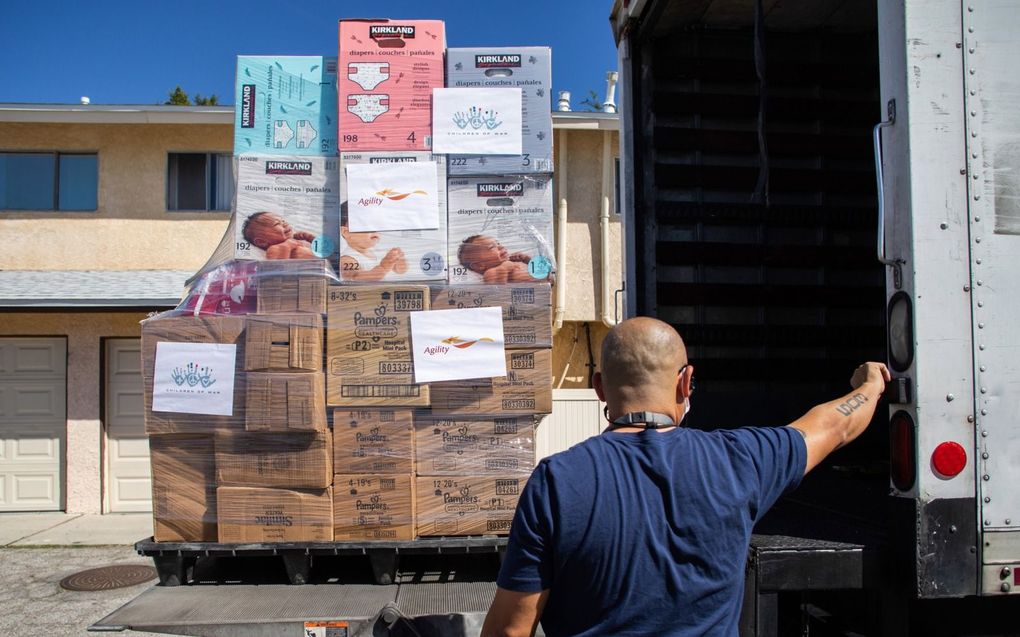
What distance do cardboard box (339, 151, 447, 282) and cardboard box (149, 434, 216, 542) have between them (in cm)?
98

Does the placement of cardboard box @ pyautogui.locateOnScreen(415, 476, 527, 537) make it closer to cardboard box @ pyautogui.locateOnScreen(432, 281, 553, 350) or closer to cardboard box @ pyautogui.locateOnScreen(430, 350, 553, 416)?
cardboard box @ pyautogui.locateOnScreen(430, 350, 553, 416)

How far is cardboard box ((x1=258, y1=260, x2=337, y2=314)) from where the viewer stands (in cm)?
320

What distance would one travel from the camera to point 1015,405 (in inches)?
80.7

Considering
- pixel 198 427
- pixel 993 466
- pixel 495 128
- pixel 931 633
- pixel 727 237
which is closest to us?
pixel 993 466

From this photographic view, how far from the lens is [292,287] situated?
323 centimetres

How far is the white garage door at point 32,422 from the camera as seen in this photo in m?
9.64

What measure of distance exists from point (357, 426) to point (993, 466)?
7.45 ft

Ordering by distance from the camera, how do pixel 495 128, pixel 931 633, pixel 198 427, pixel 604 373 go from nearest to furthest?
1. pixel 604 373
2. pixel 931 633
3. pixel 198 427
4. pixel 495 128

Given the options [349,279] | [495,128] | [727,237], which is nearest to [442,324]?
[349,279]

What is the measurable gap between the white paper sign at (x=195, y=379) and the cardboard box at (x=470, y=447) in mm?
813

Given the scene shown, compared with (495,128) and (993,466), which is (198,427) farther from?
(993,466)

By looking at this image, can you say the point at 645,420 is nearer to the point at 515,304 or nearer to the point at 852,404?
the point at 852,404

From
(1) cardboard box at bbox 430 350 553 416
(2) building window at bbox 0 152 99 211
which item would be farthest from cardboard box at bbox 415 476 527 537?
(2) building window at bbox 0 152 99 211

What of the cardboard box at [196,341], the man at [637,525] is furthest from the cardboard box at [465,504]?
the man at [637,525]
